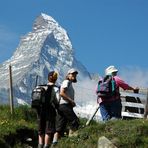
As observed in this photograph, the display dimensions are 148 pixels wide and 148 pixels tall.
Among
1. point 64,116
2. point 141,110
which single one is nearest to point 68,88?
point 64,116

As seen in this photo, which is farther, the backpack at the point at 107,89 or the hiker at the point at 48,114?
the backpack at the point at 107,89

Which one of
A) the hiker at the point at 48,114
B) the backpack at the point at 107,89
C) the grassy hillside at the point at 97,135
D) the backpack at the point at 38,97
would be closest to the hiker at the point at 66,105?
the hiker at the point at 48,114

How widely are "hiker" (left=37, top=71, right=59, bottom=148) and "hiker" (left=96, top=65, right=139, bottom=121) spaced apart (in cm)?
204

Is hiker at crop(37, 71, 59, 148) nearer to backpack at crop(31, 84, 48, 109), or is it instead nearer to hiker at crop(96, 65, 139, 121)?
backpack at crop(31, 84, 48, 109)

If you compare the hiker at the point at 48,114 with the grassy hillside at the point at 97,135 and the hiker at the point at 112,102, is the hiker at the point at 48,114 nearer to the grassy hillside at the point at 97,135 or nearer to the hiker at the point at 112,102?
the grassy hillside at the point at 97,135

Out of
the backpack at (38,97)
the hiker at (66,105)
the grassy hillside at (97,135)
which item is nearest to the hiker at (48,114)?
the backpack at (38,97)

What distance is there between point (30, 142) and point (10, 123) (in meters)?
1.35

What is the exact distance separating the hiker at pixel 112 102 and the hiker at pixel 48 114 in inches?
80.2

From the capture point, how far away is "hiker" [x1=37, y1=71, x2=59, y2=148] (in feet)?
48.0

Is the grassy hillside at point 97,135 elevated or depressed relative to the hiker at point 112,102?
depressed

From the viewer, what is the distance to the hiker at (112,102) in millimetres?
16484

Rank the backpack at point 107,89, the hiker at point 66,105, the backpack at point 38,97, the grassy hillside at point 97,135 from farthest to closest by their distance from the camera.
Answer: the backpack at point 107,89 → the hiker at point 66,105 → the backpack at point 38,97 → the grassy hillside at point 97,135

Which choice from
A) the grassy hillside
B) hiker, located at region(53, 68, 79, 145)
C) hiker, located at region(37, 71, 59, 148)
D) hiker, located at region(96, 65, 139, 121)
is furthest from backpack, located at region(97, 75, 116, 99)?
hiker, located at region(37, 71, 59, 148)

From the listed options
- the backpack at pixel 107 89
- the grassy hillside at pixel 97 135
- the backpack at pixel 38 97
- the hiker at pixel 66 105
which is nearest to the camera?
the grassy hillside at pixel 97 135
